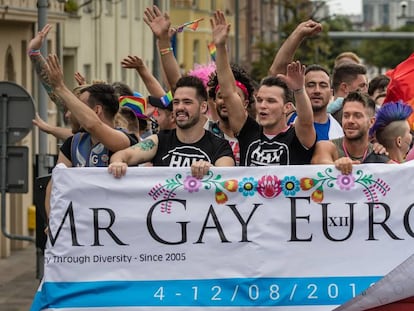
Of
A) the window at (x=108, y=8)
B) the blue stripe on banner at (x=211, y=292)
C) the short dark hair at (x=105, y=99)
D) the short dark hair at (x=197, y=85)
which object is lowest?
the blue stripe on banner at (x=211, y=292)

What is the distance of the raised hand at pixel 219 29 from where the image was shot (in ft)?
34.9

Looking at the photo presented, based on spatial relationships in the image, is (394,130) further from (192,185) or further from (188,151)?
(192,185)

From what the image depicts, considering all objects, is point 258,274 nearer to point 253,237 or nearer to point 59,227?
point 253,237

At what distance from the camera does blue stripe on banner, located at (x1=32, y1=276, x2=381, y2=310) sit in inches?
368

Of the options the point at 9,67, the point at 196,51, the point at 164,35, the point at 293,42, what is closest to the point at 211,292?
the point at 293,42

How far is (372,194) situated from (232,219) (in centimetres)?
78

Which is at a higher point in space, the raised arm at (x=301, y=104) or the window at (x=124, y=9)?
the window at (x=124, y=9)

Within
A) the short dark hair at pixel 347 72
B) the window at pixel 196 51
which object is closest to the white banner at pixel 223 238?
the short dark hair at pixel 347 72

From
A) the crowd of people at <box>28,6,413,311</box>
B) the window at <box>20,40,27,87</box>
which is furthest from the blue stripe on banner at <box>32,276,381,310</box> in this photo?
the window at <box>20,40,27,87</box>

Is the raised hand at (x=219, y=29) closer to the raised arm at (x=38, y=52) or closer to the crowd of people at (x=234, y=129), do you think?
the crowd of people at (x=234, y=129)

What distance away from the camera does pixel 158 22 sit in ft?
38.0

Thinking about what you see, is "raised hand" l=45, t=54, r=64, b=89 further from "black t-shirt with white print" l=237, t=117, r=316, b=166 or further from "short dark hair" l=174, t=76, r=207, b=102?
"black t-shirt with white print" l=237, t=117, r=316, b=166

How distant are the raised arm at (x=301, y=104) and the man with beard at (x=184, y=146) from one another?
1.42 feet

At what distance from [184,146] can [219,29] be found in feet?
3.70
